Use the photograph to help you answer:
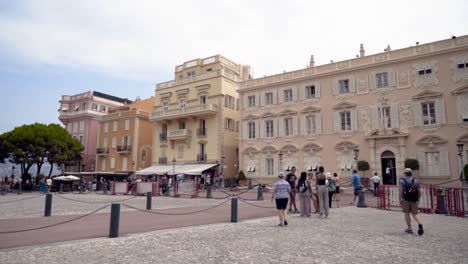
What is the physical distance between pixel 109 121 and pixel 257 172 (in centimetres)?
2540

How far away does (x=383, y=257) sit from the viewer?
20.0 ft

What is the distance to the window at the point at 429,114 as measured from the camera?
2486cm

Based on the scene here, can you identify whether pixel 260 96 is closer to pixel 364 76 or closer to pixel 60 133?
pixel 364 76

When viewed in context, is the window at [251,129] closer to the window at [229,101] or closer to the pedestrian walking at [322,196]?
the window at [229,101]

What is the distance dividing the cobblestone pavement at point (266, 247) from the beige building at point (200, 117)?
25806 mm

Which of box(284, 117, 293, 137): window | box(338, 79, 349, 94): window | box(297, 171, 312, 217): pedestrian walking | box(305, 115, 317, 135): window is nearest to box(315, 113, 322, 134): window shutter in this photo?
box(305, 115, 317, 135): window

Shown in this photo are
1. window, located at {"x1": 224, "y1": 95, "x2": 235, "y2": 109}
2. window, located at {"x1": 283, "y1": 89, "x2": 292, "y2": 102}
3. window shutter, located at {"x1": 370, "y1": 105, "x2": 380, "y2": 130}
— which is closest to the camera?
window shutter, located at {"x1": 370, "y1": 105, "x2": 380, "y2": 130}

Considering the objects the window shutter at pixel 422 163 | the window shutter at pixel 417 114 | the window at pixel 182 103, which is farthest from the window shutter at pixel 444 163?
the window at pixel 182 103

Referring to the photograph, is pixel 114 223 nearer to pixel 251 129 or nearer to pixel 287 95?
pixel 287 95

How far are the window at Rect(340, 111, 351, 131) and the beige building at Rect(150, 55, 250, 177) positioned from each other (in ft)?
42.2

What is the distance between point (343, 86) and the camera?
29.2 meters

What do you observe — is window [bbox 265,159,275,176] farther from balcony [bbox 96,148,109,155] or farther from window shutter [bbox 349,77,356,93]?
balcony [bbox 96,148,109,155]

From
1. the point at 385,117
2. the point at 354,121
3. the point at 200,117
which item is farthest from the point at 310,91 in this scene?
the point at 200,117

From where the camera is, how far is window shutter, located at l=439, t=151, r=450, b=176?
23.7 meters
